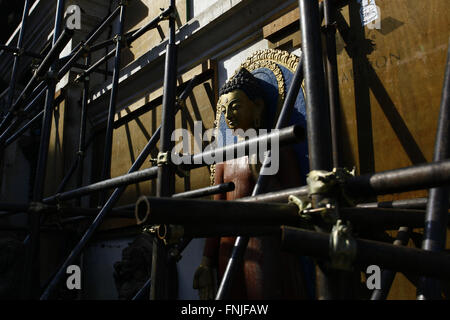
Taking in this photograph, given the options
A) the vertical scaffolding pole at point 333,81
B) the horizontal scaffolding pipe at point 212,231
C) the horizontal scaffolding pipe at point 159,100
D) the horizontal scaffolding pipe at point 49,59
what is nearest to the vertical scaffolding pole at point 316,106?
the horizontal scaffolding pipe at point 212,231

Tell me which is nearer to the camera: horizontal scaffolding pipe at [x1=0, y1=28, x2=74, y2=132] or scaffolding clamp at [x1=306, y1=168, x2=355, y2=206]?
scaffolding clamp at [x1=306, y1=168, x2=355, y2=206]

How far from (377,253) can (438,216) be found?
2.18 feet

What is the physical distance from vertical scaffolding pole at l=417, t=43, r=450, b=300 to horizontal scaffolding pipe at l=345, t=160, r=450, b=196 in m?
0.53

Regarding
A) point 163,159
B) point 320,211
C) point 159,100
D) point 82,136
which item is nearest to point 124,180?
point 163,159

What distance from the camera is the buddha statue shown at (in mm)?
2795

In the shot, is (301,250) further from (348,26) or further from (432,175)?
(348,26)

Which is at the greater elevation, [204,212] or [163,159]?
[163,159]

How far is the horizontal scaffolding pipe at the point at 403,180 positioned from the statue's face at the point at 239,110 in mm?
1754

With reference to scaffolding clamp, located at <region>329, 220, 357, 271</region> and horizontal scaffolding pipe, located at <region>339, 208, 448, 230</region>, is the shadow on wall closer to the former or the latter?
horizontal scaffolding pipe, located at <region>339, 208, 448, 230</region>

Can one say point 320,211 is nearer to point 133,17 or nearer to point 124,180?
point 124,180

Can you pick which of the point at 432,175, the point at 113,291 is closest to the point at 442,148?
the point at 432,175

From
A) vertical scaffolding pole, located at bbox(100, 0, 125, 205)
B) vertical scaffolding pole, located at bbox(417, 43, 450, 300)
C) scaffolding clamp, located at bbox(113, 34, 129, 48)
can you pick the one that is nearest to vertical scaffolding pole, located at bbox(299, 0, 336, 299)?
vertical scaffolding pole, located at bbox(417, 43, 450, 300)

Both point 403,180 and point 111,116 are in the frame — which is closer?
point 403,180

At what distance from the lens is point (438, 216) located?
1.88 m
